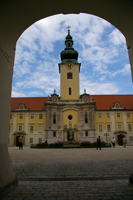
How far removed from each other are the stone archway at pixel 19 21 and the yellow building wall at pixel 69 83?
3835cm

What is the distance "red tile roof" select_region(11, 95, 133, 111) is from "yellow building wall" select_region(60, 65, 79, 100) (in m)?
7.02

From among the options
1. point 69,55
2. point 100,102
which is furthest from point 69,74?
point 100,102

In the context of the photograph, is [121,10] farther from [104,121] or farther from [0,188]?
[104,121]

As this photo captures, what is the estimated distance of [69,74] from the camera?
45688 mm

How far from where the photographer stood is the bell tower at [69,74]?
1712 inches

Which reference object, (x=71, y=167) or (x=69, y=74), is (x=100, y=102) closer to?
(x=69, y=74)

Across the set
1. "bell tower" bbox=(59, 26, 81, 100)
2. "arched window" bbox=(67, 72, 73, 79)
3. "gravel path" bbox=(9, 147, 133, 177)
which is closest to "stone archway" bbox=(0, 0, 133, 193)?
"gravel path" bbox=(9, 147, 133, 177)

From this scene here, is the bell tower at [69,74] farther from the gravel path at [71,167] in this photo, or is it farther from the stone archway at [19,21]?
the stone archway at [19,21]

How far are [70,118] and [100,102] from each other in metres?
10.8

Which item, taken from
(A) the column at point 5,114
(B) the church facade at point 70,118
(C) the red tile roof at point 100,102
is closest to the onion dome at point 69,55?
(B) the church facade at point 70,118

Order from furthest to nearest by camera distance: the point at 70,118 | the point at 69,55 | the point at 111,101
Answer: the point at 69,55, the point at 111,101, the point at 70,118

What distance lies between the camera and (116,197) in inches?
128

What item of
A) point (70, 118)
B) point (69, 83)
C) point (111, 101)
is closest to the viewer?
point (70, 118)

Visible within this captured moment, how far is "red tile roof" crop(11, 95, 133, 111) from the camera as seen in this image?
43875 mm
